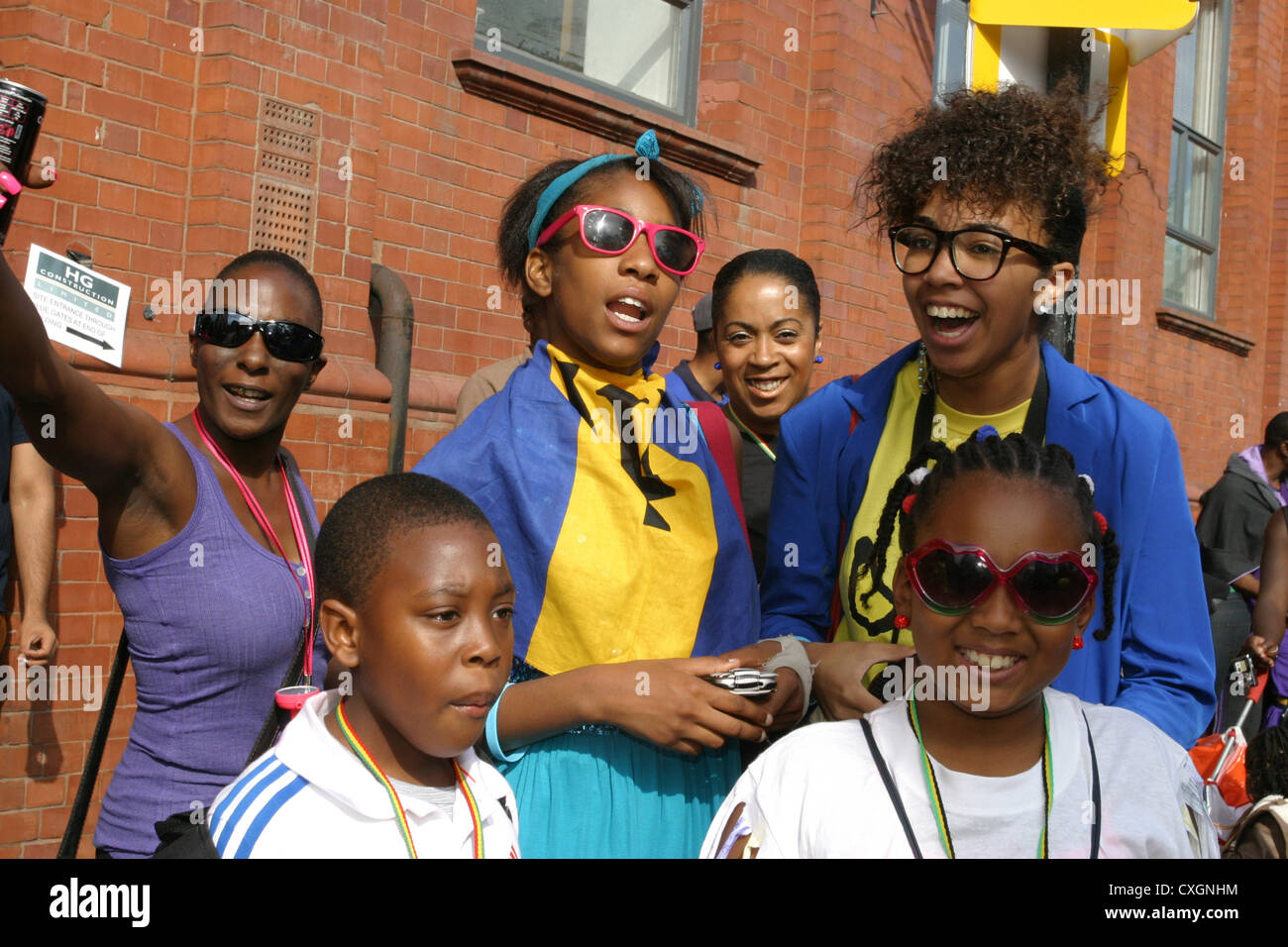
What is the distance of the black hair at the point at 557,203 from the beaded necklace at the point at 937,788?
1.26 meters

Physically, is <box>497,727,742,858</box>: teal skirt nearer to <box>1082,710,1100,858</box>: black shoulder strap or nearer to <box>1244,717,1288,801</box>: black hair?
<box>1082,710,1100,858</box>: black shoulder strap

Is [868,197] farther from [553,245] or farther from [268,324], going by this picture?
[268,324]

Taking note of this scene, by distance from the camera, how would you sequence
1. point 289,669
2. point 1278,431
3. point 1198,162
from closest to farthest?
point 289,669 → point 1278,431 → point 1198,162

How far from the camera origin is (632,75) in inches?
277

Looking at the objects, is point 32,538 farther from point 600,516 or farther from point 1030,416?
point 1030,416

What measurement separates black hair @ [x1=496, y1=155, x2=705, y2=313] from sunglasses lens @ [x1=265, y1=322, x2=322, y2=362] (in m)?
0.48

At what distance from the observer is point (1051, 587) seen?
203 cm

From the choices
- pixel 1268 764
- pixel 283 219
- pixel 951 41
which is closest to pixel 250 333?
pixel 283 219

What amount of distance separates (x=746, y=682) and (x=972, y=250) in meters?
0.89

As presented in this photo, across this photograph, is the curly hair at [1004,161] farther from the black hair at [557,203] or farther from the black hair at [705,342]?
the black hair at [705,342]

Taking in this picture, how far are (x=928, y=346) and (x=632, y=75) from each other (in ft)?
16.7

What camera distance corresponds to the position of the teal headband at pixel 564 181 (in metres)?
2.70

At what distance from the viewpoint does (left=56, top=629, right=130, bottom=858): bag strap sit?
2.54 meters

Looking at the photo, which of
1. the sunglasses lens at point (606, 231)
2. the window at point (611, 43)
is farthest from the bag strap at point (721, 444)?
the window at point (611, 43)
